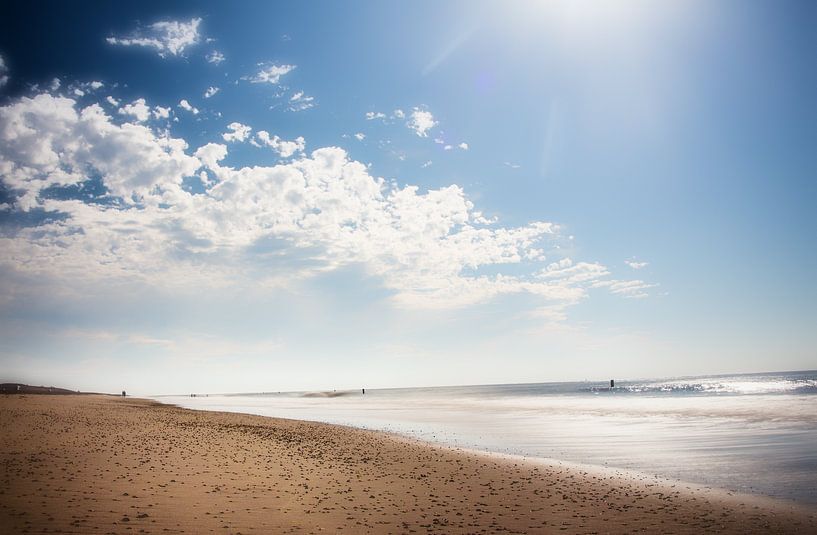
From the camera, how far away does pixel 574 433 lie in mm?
33312

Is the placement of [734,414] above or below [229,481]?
below

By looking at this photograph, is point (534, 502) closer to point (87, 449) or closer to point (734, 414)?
point (87, 449)

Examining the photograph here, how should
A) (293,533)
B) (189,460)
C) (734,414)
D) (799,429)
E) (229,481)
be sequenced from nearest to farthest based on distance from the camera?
1. (293,533)
2. (229,481)
3. (189,460)
4. (799,429)
5. (734,414)

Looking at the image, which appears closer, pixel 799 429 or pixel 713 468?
pixel 713 468

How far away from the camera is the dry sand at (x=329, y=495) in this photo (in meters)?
11.5

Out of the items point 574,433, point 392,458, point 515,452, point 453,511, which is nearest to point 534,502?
point 453,511

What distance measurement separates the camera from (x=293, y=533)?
10.9 meters

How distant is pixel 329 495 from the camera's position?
14.6 m

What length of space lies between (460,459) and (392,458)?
10.8ft

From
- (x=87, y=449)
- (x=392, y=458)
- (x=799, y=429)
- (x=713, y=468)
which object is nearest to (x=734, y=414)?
(x=799, y=429)

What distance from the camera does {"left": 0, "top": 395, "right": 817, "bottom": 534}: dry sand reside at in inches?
454

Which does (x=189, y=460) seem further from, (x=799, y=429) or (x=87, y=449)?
(x=799, y=429)

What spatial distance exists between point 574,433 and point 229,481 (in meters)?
25.9

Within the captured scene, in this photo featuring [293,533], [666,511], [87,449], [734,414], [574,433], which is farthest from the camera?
[734,414]
